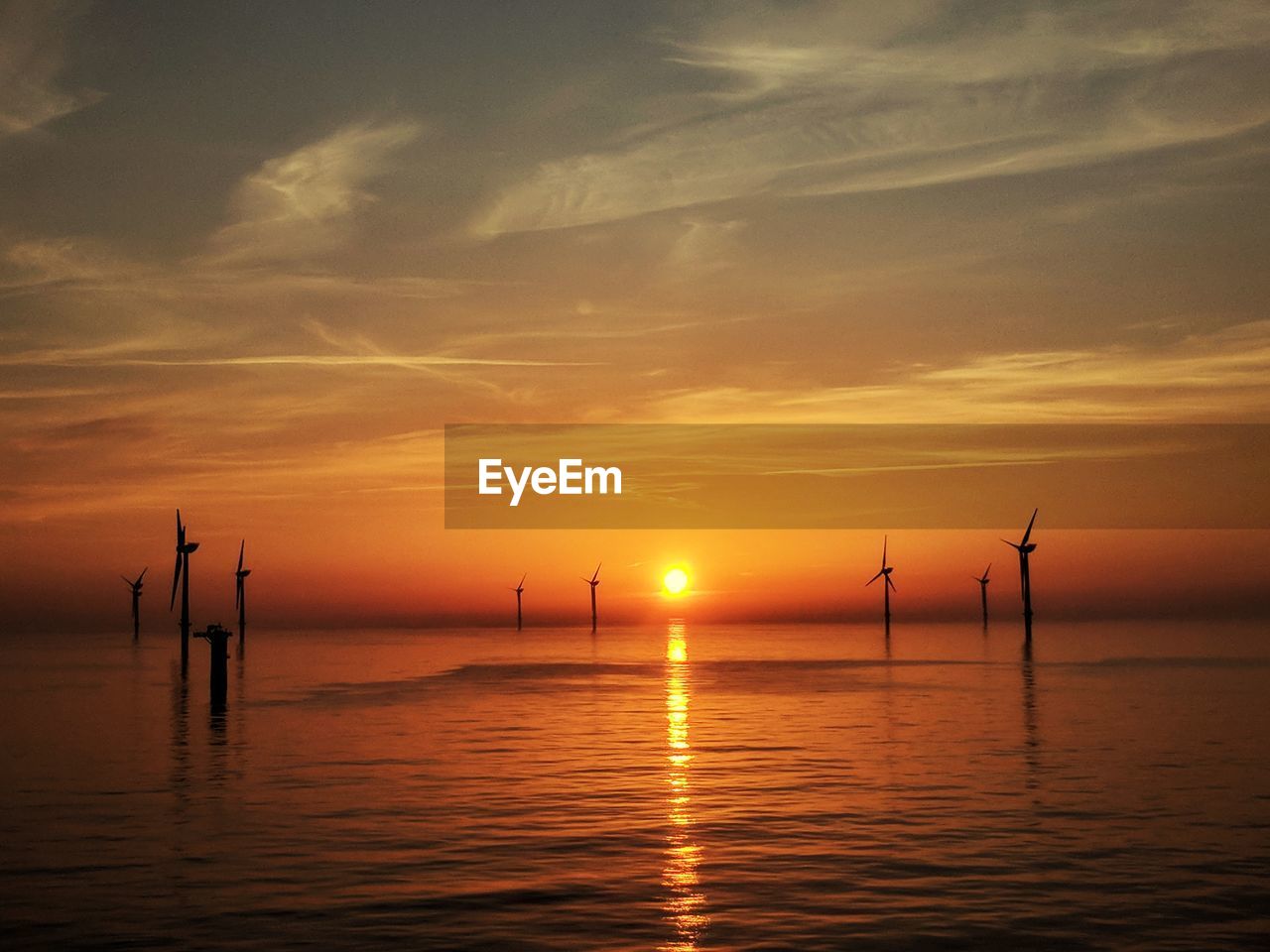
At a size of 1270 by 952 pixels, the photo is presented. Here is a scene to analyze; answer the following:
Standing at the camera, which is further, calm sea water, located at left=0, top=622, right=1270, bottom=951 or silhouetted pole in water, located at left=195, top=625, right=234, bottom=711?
silhouetted pole in water, located at left=195, top=625, right=234, bottom=711

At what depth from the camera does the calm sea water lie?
26.7 metres

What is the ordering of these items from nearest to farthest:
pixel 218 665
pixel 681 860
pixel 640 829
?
1. pixel 681 860
2. pixel 640 829
3. pixel 218 665

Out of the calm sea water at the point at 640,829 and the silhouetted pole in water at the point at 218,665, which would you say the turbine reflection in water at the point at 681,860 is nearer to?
the calm sea water at the point at 640,829

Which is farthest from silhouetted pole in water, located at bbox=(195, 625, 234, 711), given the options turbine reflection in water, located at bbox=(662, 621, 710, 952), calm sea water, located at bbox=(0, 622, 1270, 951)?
turbine reflection in water, located at bbox=(662, 621, 710, 952)

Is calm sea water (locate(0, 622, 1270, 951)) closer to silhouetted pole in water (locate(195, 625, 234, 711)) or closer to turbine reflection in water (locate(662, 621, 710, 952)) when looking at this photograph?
turbine reflection in water (locate(662, 621, 710, 952))

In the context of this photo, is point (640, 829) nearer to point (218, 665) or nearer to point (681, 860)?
point (681, 860)

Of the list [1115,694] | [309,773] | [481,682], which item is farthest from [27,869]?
[481,682]

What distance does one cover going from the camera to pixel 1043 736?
67000 mm

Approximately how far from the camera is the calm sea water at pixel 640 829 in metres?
26.7

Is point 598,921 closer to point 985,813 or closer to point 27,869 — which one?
point 27,869

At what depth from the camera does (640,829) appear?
3834 centimetres

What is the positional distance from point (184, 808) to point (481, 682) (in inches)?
3531

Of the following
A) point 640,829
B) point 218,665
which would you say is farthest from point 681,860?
point 218,665

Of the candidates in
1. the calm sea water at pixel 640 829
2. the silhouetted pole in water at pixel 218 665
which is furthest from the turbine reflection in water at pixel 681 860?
the silhouetted pole in water at pixel 218 665
